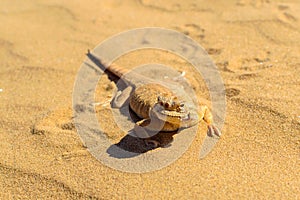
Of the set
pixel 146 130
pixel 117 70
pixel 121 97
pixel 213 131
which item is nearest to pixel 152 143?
pixel 146 130

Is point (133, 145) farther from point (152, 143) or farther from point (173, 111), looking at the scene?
→ point (173, 111)

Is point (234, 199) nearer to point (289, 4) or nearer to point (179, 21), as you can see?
point (179, 21)

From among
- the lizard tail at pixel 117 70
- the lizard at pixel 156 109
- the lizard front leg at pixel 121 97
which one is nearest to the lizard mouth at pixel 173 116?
the lizard at pixel 156 109

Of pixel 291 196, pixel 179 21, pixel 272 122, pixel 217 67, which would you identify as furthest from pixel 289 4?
pixel 291 196

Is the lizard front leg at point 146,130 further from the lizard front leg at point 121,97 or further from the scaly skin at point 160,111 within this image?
the lizard front leg at point 121,97

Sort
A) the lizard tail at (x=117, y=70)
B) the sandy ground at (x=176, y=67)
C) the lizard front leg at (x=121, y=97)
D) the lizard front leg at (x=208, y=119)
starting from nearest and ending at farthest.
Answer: the sandy ground at (x=176, y=67), the lizard front leg at (x=208, y=119), the lizard front leg at (x=121, y=97), the lizard tail at (x=117, y=70)

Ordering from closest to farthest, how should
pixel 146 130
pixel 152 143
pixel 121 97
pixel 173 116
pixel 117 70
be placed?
pixel 173 116 → pixel 152 143 → pixel 146 130 → pixel 121 97 → pixel 117 70

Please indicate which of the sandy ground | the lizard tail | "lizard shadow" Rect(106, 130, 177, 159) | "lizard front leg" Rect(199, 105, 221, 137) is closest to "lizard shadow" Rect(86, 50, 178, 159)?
"lizard shadow" Rect(106, 130, 177, 159)
